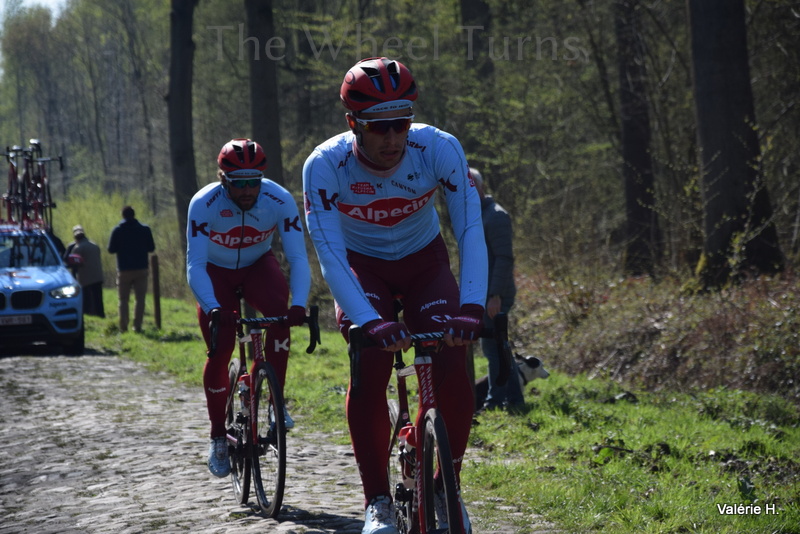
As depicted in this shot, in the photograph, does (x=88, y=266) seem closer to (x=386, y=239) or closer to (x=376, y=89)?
(x=386, y=239)

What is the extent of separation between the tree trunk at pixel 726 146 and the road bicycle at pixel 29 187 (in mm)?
12098

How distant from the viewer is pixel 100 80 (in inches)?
2621

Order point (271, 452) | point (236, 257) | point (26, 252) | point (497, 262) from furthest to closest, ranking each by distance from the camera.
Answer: point (26, 252) → point (497, 262) → point (236, 257) → point (271, 452)

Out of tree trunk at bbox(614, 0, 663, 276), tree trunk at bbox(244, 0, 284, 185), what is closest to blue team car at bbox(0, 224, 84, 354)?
tree trunk at bbox(244, 0, 284, 185)

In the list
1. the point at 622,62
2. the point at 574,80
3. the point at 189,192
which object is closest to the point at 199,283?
the point at 622,62

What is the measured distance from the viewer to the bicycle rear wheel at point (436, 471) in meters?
3.76

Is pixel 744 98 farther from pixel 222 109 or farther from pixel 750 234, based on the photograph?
pixel 222 109

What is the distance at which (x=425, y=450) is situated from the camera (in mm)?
4074

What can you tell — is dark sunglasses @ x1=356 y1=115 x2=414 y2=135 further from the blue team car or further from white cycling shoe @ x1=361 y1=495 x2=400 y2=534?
the blue team car

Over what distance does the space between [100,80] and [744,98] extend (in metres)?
59.5

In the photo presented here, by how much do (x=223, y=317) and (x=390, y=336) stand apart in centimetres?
279

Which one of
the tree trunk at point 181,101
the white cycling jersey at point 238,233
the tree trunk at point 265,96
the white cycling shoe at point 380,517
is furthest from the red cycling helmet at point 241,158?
the tree trunk at point 181,101

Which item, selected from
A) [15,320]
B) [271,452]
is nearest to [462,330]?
[271,452]

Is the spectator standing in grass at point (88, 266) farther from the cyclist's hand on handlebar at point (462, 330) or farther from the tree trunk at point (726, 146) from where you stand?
the cyclist's hand on handlebar at point (462, 330)
